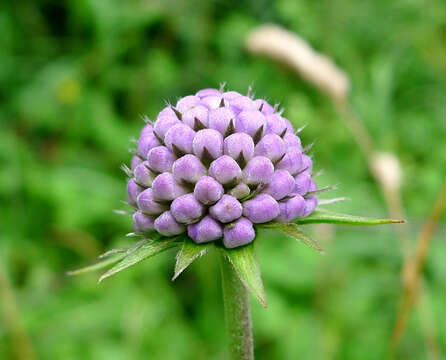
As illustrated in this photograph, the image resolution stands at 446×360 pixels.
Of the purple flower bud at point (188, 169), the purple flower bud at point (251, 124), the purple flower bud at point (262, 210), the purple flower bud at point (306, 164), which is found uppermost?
the purple flower bud at point (251, 124)

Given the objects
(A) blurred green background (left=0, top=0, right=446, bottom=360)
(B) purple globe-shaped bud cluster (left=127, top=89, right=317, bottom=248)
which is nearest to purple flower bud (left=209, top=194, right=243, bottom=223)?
(B) purple globe-shaped bud cluster (left=127, top=89, right=317, bottom=248)

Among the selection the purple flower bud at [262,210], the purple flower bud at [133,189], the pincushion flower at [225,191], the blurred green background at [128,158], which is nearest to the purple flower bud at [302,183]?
the pincushion flower at [225,191]

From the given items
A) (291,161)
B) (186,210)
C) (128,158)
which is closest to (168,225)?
(186,210)

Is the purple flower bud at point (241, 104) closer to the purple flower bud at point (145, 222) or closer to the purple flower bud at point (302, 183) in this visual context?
the purple flower bud at point (302, 183)

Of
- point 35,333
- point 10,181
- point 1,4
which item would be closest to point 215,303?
point 35,333

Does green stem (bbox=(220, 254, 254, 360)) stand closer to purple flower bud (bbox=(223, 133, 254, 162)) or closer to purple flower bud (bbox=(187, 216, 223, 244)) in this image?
purple flower bud (bbox=(187, 216, 223, 244))

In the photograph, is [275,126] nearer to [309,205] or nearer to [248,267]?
[309,205]
